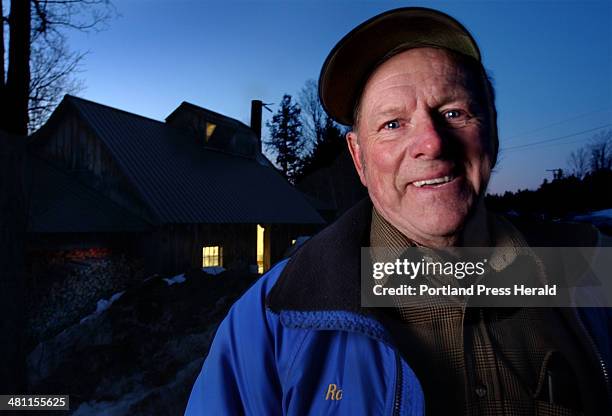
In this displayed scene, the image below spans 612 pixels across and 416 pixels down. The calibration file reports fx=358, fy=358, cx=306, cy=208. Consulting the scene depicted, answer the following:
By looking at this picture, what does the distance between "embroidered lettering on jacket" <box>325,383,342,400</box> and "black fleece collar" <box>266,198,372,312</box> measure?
0.95 ft

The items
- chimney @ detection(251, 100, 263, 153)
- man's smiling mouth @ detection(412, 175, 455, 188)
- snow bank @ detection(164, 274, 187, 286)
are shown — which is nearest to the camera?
man's smiling mouth @ detection(412, 175, 455, 188)

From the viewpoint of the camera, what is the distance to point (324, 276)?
1.56m

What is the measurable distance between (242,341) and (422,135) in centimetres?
117

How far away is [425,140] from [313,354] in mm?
996

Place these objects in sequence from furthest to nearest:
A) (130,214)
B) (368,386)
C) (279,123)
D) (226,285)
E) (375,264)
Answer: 1. (279,123)
2. (130,214)
3. (226,285)
4. (375,264)
5. (368,386)

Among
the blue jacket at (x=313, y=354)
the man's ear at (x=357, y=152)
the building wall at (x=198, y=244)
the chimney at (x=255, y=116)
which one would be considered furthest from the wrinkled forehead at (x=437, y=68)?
the chimney at (x=255, y=116)

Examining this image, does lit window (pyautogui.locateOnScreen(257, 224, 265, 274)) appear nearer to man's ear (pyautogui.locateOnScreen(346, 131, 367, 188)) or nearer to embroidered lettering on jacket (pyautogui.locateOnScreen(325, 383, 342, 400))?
man's ear (pyautogui.locateOnScreen(346, 131, 367, 188))

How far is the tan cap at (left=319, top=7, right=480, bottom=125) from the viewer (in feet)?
5.26

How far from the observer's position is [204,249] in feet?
51.5

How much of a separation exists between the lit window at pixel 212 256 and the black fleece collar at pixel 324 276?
14575mm

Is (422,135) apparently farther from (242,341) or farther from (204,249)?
(204,249)

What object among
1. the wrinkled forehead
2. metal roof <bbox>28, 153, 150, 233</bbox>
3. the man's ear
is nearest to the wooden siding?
metal roof <bbox>28, 153, 150, 233</bbox>

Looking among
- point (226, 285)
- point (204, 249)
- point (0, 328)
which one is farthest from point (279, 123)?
point (0, 328)

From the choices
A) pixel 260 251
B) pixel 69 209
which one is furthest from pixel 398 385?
pixel 260 251
